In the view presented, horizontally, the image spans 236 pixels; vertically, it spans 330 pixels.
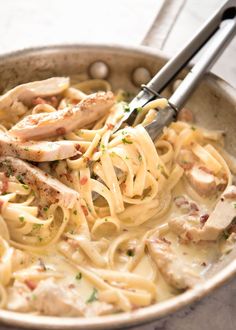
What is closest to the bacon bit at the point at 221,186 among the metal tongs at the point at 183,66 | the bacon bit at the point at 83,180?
the metal tongs at the point at 183,66

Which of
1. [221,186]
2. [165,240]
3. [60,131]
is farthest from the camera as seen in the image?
[221,186]

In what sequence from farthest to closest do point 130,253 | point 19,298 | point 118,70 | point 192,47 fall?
point 118,70 < point 192,47 < point 130,253 < point 19,298

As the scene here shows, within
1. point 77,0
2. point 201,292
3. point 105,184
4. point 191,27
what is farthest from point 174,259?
point 77,0

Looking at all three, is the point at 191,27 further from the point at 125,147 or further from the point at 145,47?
the point at 125,147

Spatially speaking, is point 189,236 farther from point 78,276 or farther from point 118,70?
point 118,70

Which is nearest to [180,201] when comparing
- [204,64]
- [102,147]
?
[102,147]

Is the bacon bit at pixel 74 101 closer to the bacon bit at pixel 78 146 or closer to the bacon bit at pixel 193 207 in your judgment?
the bacon bit at pixel 78 146

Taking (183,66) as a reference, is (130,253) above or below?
below
